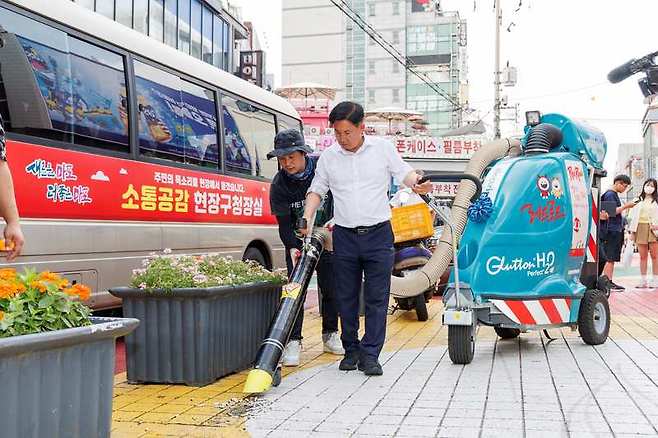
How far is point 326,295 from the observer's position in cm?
638

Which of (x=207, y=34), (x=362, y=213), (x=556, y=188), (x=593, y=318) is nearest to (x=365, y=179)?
(x=362, y=213)

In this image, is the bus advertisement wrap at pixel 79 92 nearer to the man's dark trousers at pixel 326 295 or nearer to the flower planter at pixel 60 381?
the man's dark trousers at pixel 326 295

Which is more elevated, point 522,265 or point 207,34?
point 207,34

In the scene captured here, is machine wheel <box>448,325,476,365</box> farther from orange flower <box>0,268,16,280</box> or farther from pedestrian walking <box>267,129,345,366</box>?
orange flower <box>0,268,16,280</box>

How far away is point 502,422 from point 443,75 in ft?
265

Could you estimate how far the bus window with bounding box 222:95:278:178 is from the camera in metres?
9.47

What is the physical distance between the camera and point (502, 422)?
4.21 metres

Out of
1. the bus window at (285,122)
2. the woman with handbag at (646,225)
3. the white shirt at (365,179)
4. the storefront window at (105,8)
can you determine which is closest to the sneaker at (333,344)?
the white shirt at (365,179)

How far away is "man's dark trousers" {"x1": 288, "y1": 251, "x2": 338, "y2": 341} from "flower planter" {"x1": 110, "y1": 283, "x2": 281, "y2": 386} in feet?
2.65

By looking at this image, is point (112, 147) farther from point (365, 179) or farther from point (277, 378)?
point (277, 378)

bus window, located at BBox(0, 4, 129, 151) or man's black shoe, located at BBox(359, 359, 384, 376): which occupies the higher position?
bus window, located at BBox(0, 4, 129, 151)

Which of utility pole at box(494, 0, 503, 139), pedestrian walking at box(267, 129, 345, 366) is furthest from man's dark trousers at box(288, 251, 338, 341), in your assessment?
utility pole at box(494, 0, 503, 139)

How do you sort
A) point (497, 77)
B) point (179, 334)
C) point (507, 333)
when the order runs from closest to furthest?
point (179, 334) < point (507, 333) < point (497, 77)

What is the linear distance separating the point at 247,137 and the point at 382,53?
76426 millimetres
